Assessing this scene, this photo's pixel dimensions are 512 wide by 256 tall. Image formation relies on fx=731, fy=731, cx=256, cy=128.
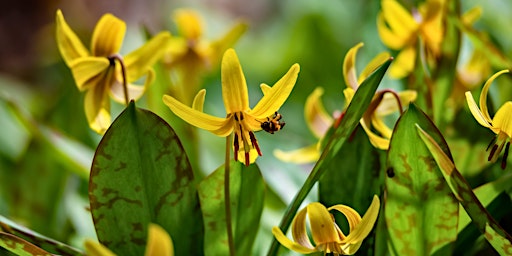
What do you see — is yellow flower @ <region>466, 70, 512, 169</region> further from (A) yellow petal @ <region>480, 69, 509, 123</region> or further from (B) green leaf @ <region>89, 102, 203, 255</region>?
(B) green leaf @ <region>89, 102, 203, 255</region>

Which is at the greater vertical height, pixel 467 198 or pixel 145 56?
pixel 145 56

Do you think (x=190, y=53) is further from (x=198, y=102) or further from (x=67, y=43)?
(x=198, y=102)

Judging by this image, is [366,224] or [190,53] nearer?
[366,224]

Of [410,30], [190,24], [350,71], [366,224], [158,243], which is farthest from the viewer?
[190,24]

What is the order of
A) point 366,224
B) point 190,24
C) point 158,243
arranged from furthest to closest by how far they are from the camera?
1. point 190,24
2. point 366,224
3. point 158,243

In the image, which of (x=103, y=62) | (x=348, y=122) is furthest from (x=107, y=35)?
(x=348, y=122)

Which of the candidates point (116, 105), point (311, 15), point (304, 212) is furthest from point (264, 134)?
point (311, 15)
